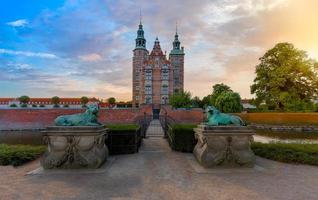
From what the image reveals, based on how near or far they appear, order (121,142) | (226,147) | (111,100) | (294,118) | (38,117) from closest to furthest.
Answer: (226,147)
(121,142)
(294,118)
(38,117)
(111,100)

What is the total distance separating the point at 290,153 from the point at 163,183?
5110 mm

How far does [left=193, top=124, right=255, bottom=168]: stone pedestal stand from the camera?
26.8ft

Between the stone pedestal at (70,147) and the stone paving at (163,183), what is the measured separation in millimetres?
397

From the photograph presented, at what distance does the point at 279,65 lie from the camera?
3978cm

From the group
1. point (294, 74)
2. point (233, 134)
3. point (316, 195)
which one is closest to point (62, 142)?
point (233, 134)

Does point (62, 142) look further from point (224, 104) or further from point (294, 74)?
point (224, 104)

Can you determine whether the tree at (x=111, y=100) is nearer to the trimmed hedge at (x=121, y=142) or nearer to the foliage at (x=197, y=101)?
the foliage at (x=197, y=101)

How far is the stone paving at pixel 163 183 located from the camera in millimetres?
5605

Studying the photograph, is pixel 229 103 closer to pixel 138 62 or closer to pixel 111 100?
pixel 138 62

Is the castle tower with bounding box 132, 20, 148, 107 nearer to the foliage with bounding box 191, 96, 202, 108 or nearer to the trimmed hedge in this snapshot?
the foliage with bounding box 191, 96, 202, 108

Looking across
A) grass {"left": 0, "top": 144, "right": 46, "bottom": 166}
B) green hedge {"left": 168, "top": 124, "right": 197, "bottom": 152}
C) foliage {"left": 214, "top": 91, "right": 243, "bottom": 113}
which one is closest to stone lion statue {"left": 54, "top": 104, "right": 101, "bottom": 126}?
grass {"left": 0, "top": 144, "right": 46, "bottom": 166}

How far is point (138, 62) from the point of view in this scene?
70500mm

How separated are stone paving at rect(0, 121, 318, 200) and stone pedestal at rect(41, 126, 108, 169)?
0.40 metres

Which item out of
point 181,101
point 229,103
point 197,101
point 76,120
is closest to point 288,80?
point 229,103
